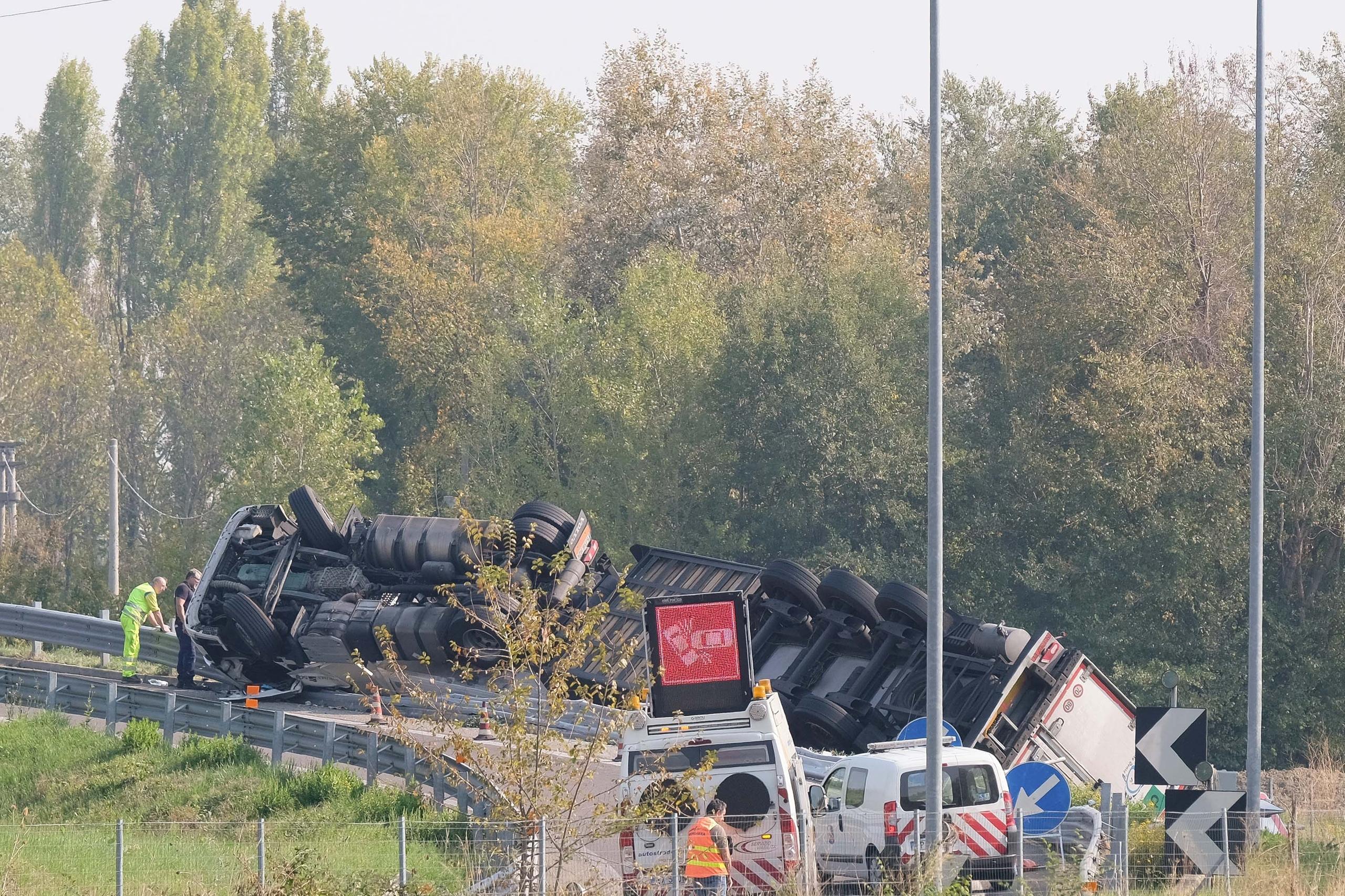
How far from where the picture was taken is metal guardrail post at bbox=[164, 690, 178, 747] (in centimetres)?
2278

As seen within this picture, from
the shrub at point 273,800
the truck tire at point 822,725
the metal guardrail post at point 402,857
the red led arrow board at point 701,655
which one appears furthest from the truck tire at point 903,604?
the metal guardrail post at point 402,857

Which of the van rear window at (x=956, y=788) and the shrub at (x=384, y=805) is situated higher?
the van rear window at (x=956, y=788)

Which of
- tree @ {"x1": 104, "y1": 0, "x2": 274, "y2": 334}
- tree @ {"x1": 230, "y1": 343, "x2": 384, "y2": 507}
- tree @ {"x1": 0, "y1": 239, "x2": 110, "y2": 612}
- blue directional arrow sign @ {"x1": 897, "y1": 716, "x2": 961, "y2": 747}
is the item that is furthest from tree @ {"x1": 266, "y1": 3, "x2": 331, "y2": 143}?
blue directional arrow sign @ {"x1": 897, "y1": 716, "x2": 961, "y2": 747}

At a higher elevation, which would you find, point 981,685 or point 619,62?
point 619,62

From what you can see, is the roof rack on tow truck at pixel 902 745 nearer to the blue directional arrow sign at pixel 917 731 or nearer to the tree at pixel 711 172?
the blue directional arrow sign at pixel 917 731

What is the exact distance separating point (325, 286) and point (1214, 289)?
32.9 metres

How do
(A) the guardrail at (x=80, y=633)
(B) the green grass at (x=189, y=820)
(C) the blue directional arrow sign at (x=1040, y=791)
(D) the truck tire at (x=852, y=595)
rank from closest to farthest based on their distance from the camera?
(B) the green grass at (x=189, y=820) → (C) the blue directional arrow sign at (x=1040, y=791) → (D) the truck tire at (x=852, y=595) → (A) the guardrail at (x=80, y=633)

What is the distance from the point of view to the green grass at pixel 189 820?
14219 millimetres

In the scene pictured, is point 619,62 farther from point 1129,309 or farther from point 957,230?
point 1129,309

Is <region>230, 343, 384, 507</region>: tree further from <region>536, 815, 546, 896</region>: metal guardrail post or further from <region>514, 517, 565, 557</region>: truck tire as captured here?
<region>536, 815, 546, 896</region>: metal guardrail post

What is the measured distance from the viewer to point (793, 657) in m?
22.6

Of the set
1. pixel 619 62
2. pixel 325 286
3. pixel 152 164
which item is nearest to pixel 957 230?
pixel 619 62

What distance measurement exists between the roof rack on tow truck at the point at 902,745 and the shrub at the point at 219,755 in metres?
8.26

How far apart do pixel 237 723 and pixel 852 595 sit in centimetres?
802
